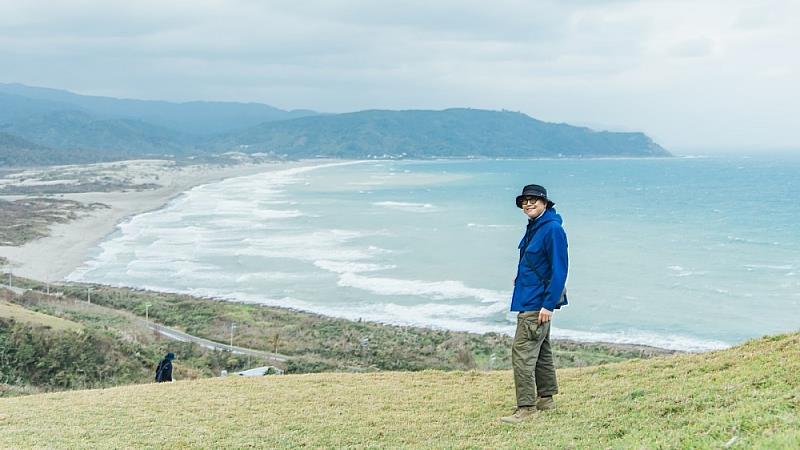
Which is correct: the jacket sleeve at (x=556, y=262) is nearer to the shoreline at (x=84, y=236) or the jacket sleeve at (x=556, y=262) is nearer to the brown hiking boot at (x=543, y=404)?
the brown hiking boot at (x=543, y=404)

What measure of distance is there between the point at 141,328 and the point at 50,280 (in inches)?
744

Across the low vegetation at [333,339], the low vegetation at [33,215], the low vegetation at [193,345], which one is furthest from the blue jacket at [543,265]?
the low vegetation at [33,215]

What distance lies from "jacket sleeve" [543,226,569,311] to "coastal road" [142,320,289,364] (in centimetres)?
1844

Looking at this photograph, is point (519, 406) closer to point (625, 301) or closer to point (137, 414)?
point (137, 414)

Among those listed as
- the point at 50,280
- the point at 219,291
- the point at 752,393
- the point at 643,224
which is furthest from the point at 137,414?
the point at 643,224

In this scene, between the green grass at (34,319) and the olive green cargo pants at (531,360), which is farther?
the green grass at (34,319)

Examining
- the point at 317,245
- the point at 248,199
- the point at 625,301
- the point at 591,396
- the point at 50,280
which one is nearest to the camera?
the point at 591,396

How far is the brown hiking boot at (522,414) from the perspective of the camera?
763cm

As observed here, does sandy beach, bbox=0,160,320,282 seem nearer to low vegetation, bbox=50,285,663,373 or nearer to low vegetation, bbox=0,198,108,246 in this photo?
low vegetation, bbox=0,198,108,246

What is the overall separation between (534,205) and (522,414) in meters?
2.32

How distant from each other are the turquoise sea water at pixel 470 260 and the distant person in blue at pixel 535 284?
25553 mm

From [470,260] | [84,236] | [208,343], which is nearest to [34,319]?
[208,343]

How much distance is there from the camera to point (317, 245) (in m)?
57.5

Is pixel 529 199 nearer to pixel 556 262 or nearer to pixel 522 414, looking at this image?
pixel 556 262
